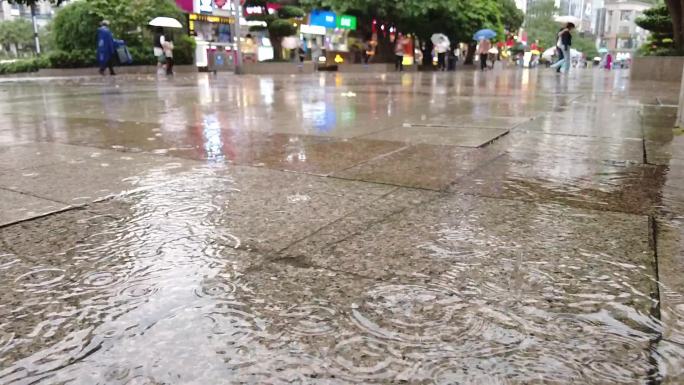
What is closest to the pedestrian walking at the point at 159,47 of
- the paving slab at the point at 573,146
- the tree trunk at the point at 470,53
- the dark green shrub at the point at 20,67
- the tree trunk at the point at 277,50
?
the tree trunk at the point at 277,50

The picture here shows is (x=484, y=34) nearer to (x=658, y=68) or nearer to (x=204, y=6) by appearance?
(x=204, y=6)

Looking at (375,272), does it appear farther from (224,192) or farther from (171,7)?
(171,7)

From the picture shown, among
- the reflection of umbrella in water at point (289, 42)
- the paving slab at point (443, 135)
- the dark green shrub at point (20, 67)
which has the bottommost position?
the paving slab at point (443, 135)

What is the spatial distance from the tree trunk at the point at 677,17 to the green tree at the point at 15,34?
62.1m

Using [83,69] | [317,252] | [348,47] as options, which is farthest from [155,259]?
[348,47]

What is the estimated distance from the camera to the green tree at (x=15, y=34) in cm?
5803

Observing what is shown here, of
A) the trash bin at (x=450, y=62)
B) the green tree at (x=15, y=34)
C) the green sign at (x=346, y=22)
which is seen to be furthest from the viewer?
the green tree at (x=15, y=34)

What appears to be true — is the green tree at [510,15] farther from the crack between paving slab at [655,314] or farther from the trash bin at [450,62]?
the crack between paving slab at [655,314]

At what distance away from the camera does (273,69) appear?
26.9m

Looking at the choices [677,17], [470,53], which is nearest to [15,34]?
[470,53]

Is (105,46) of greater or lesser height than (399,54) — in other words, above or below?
above

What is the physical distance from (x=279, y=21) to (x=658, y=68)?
17311 millimetres

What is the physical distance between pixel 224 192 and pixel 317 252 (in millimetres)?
1107

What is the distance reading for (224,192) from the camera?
10.1 ft
